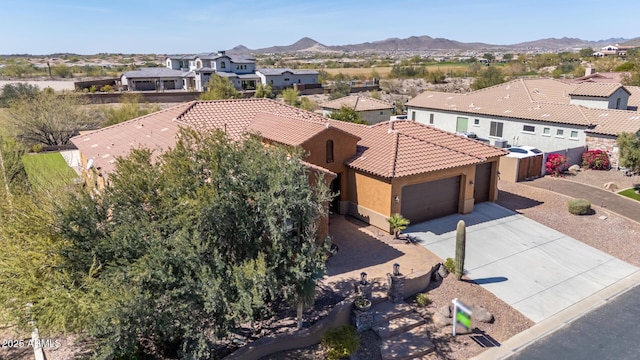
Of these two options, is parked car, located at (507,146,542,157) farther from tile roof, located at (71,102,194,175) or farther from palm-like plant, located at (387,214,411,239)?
tile roof, located at (71,102,194,175)

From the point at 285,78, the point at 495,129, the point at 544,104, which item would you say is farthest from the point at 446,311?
the point at 285,78

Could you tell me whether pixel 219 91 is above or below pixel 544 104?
above

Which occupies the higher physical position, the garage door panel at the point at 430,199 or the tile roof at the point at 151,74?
the tile roof at the point at 151,74

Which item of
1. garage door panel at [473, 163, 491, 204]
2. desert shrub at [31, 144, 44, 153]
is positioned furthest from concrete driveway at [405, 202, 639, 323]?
desert shrub at [31, 144, 44, 153]

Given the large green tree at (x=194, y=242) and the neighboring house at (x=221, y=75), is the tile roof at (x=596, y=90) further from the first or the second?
the neighboring house at (x=221, y=75)

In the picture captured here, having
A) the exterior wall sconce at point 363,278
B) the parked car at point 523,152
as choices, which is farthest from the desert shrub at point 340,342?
the parked car at point 523,152

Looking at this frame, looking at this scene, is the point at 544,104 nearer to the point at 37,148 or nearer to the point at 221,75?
the point at 37,148

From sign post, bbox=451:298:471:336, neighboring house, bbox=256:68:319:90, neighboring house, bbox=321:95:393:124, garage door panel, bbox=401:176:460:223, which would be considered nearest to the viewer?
sign post, bbox=451:298:471:336
